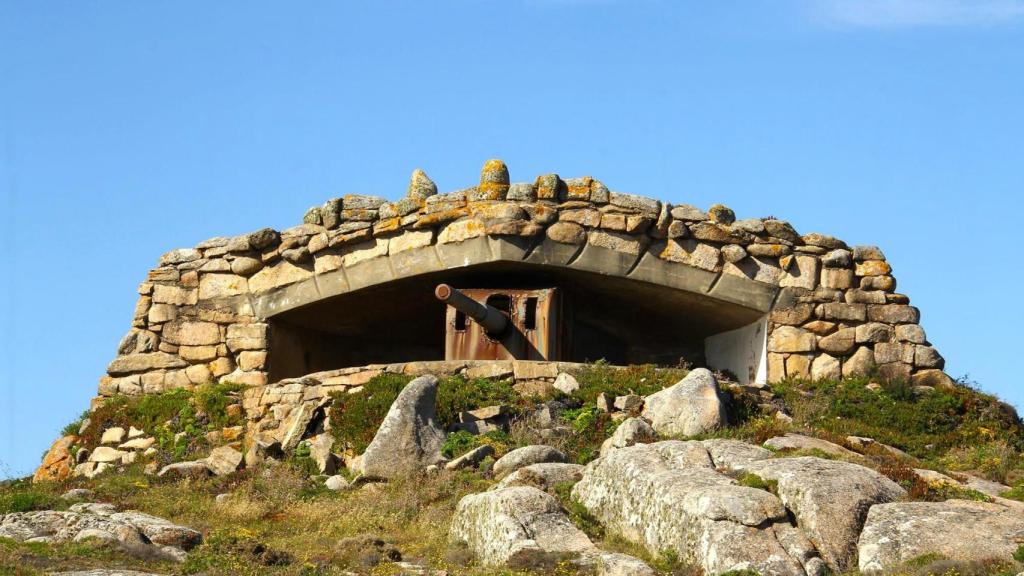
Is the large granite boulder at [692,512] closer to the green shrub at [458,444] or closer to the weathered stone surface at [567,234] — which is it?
the green shrub at [458,444]

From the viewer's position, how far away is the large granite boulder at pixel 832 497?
1076 cm

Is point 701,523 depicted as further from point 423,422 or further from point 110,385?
point 110,385

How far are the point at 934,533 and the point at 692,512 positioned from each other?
65.6 inches

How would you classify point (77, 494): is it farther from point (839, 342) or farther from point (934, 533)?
point (839, 342)

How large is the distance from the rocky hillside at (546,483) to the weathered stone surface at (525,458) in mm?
29

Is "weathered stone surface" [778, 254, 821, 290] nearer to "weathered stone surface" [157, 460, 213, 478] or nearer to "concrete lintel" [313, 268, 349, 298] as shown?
"concrete lintel" [313, 268, 349, 298]

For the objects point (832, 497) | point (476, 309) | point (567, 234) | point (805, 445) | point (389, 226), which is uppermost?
point (389, 226)

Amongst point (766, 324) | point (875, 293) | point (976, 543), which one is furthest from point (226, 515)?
point (875, 293)

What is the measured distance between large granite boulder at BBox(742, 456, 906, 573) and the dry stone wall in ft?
21.0

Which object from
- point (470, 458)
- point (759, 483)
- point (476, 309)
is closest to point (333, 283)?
point (476, 309)

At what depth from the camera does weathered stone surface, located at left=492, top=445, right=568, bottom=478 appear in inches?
562

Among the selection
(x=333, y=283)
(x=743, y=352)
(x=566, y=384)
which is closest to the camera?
(x=566, y=384)

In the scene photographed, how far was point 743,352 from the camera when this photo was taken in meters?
19.3

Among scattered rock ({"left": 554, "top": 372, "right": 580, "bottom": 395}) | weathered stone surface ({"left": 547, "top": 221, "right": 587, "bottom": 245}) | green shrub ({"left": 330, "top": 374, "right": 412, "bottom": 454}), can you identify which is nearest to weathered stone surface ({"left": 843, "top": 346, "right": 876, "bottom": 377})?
weathered stone surface ({"left": 547, "top": 221, "right": 587, "bottom": 245})
